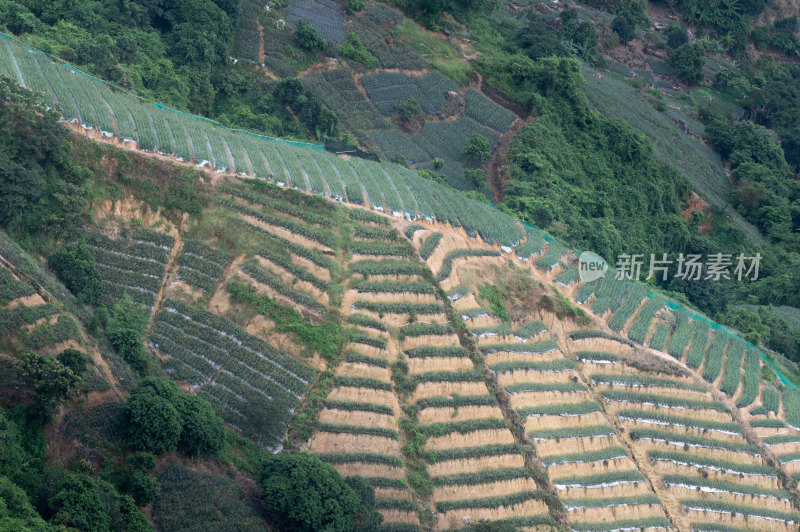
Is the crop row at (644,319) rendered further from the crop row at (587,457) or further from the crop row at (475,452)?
the crop row at (475,452)

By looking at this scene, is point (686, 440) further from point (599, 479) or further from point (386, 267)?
point (386, 267)

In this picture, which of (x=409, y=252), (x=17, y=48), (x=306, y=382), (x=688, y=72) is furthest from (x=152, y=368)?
(x=688, y=72)

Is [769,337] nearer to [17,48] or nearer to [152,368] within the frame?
[152,368]

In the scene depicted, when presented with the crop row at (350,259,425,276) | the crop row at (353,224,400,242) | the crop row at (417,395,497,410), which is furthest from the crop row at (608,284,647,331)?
the crop row at (353,224,400,242)

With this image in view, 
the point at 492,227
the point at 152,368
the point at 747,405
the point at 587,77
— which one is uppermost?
the point at 587,77

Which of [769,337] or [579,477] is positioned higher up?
[769,337]

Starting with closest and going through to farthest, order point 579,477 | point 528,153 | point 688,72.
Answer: point 579,477
point 528,153
point 688,72

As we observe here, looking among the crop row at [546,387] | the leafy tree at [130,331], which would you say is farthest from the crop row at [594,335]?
the leafy tree at [130,331]

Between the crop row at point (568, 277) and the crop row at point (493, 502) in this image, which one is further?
the crop row at point (568, 277)
